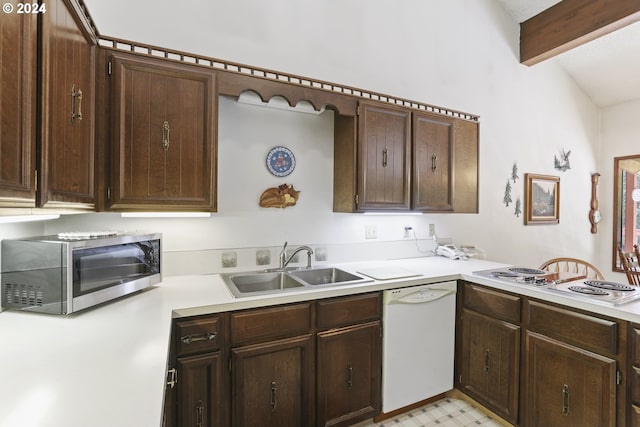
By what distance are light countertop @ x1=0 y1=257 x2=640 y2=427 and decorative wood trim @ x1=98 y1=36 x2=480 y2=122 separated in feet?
3.87

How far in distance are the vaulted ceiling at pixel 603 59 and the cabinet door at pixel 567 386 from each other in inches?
119

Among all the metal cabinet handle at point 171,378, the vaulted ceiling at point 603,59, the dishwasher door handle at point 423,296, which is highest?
the vaulted ceiling at point 603,59

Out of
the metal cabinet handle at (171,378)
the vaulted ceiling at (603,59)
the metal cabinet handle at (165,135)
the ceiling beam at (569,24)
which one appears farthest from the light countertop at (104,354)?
the vaulted ceiling at (603,59)

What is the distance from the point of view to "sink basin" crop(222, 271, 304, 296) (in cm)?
195

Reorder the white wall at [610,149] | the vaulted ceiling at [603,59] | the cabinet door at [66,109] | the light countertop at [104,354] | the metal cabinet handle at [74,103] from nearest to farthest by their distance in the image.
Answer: the light countertop at [104,354], the cabinet door at [66,109], the metal cabinet handle at [74,103], the vaulted ceiling at [603,59], the white wall at [610,149]

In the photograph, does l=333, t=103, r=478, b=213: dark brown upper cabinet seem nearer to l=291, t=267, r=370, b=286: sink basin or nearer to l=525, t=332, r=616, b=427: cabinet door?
l=291, t=267, r=370, b=286: sink basin

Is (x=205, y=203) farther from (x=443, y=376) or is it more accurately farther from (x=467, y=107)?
(x=467, y=107)

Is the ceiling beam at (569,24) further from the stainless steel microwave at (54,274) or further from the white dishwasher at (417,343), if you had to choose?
the stainless steel microwave at (54,274)

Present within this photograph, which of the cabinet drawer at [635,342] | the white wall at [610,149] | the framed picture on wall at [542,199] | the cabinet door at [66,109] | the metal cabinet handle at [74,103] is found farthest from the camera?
the white wall at [610,149]

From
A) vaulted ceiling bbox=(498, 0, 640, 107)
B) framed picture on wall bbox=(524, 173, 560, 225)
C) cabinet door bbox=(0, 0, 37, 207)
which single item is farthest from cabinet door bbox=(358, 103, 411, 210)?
vaulted ceiling bbox=(498, 0, 640, 107)

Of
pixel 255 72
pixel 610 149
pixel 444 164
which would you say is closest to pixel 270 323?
pixel 255 72

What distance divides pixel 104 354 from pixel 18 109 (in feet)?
2.43

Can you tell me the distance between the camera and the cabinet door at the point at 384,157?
2119 millimetres

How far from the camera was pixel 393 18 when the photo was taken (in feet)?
8.79
